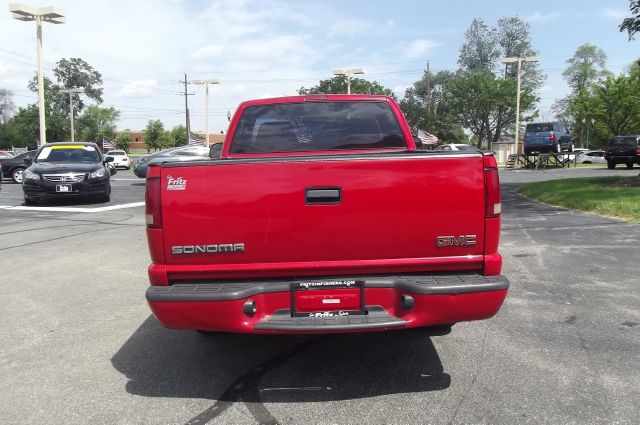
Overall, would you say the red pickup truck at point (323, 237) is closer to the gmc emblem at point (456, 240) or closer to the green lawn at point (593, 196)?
the gmc emblem at point (456, 240)

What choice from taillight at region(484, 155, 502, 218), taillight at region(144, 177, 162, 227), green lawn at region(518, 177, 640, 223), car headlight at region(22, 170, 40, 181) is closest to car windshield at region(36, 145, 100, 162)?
car headlight at region(22, 170, 40, 181)

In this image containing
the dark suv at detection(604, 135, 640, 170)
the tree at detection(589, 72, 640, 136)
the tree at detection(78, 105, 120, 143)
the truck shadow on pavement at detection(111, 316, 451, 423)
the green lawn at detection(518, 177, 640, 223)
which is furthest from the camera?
the tree at detection(78, 105, 120, 143)

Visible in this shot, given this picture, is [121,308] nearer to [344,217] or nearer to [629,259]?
[344,217]

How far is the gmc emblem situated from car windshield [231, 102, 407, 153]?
5.50 ft

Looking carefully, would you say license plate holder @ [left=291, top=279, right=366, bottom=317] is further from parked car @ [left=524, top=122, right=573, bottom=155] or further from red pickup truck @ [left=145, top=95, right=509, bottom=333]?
parked car @ [left=524, top=122, right=573, bottom=155]

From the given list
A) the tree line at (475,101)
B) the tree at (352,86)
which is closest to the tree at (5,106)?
the tree line at (475,101)

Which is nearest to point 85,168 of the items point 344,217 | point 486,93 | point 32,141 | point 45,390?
point 45,390

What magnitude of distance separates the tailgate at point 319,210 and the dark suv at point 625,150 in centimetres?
2810

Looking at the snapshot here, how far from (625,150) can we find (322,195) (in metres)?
29.3

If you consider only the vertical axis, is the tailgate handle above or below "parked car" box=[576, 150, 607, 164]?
below

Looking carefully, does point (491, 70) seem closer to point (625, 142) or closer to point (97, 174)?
point (625, 142)

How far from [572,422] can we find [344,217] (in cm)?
166

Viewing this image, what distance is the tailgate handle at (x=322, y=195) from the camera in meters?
2.97

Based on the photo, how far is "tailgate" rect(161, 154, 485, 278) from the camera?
2969mm
